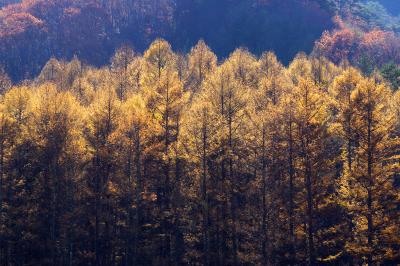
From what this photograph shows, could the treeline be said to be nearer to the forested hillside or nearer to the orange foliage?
the forested hillside

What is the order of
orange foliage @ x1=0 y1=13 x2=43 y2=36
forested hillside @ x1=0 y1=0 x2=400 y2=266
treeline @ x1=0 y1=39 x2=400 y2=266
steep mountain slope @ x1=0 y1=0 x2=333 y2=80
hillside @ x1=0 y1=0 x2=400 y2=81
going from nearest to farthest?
forested hillside @ x1=0 y1=0 x2=400 y2=266 → treeline @ x1=0 y1=39 x2=400 y2=266 → orange foliage @ x1=0 y1=13 x2=43 y2=36 → steep mountain slope @ x1=0 y1=0 x2=333 y2=80 → hillside @ x1=0 y1=0 x2=400 y2=81

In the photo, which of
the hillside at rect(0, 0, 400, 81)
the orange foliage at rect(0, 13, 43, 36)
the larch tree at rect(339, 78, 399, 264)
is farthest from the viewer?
the hillside at rect(0, 0, 400, 81)

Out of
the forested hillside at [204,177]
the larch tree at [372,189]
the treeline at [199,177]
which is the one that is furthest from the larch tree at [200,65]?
the larch tree at [372,189]

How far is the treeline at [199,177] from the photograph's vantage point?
2698cm

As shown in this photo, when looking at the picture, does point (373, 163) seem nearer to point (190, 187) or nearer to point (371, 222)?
point (371, 222)

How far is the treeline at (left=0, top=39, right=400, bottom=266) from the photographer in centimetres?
2698

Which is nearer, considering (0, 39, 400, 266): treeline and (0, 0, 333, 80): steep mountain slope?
(0, 39, 400, 266): treeline

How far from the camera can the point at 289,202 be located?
27938 millimetres

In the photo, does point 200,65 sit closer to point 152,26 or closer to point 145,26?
point 145,26

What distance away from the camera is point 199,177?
28938 millimetres

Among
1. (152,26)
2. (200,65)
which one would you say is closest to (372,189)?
(200,65)

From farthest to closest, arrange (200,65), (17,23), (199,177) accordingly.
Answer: (17,23), (200,65), (199,177)

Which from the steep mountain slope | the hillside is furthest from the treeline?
the steep mountain slope

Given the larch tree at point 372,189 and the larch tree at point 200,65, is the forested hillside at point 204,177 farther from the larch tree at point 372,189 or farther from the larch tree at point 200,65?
the larch tree at point 200,65
